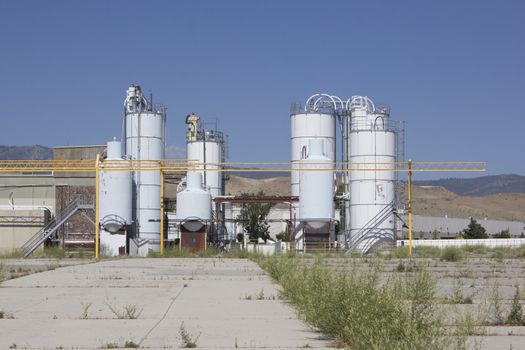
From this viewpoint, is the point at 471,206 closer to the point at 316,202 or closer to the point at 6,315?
the point at 316,202

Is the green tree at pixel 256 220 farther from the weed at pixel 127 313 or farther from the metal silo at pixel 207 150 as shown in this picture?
the weed at pixel 127 313

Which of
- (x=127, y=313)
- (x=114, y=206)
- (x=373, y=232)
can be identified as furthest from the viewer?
(x=373, y=232)

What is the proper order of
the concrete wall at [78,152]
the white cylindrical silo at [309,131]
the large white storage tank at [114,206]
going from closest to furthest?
the large white storage tank at [114,206] < the white cylindrical silo at [309,131] < the concrete wall at [78,152]

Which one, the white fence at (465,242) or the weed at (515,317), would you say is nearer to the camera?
the weed at (515,317)

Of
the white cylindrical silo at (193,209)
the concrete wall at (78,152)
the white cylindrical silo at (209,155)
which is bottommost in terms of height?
the white cylindrical silo at (193,209)

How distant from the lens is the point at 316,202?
176ft

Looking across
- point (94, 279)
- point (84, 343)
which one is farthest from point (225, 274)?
point (84, 343)

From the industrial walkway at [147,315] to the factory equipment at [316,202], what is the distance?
27.8 meters

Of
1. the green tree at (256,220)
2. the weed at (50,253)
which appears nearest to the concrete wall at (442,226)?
the green tree at (256,220)

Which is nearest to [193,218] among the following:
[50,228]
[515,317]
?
[50,228]

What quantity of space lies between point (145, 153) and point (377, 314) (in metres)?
47.7

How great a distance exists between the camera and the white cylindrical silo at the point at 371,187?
55844 mm

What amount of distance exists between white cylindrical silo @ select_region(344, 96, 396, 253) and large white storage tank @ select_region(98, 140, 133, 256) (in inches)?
572

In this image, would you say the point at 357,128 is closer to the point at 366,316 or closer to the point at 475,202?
the point at 366,316
